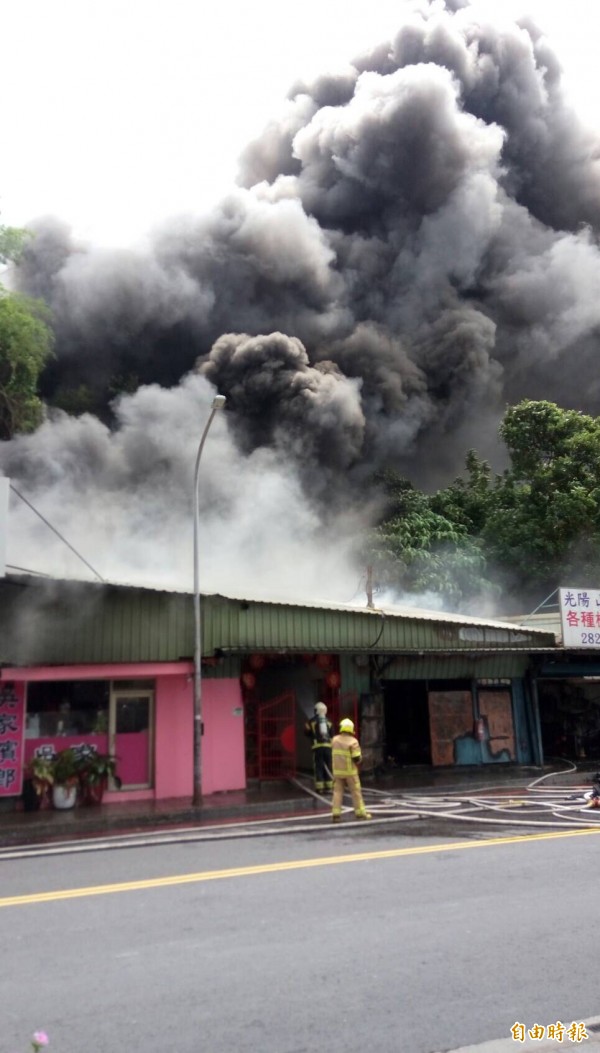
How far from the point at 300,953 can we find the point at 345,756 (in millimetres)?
5782

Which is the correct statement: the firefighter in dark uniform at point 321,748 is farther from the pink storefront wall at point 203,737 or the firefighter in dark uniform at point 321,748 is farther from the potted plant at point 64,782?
the potted plant at point 64,782

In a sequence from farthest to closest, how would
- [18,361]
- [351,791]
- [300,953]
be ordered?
[18,361] < [351,791] < [300,953]

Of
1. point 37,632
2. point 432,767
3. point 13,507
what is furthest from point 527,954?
point 13,507

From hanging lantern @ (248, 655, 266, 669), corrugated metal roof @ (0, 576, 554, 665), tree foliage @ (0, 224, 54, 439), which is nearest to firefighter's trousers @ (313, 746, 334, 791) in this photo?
corrugated metal roof @ (0, 576, 554, 665)

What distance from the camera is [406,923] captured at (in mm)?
5348

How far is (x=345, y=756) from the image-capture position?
10.5 meters

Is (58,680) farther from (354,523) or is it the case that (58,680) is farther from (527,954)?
(354,523)

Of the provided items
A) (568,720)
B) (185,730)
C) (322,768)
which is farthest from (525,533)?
(185,730)

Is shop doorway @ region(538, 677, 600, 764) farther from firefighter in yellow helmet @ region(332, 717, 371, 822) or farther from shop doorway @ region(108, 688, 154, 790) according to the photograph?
firefighter in yellow helmet @ region(332, 717, 371, 822)

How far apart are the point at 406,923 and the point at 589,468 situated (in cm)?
2814

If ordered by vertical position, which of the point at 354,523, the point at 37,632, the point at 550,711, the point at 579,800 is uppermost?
the point at 354,523

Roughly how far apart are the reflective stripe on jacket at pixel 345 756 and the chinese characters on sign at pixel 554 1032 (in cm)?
682

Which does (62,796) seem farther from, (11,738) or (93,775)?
(11,738)

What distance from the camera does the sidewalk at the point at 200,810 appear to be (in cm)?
1098
